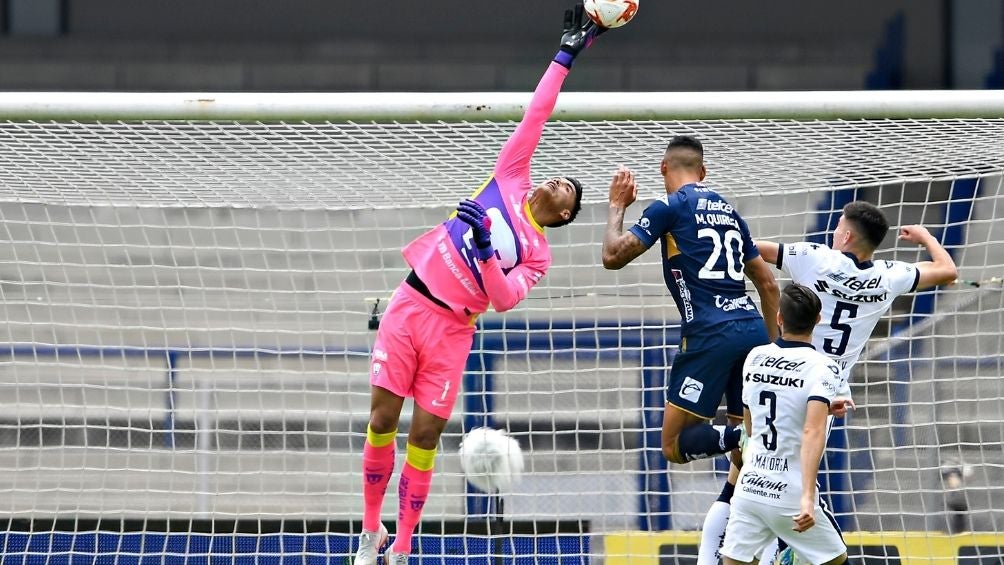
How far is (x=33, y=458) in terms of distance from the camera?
1097 cm

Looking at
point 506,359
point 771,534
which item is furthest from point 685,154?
point 506,359

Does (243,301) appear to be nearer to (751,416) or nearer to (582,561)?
(582,561)

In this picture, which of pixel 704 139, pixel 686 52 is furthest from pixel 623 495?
pixel 686 52

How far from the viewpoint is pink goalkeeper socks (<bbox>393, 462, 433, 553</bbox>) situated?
5.47 meters

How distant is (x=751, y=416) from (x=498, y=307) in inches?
45.5

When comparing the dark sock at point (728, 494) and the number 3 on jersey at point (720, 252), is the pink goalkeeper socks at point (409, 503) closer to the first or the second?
the dark sock at point (728, 494)

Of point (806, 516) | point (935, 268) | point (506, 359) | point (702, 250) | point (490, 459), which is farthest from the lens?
point (506, 359)

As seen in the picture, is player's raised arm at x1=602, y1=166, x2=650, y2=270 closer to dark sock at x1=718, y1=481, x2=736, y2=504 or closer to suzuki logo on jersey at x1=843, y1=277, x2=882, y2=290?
suzuki logo on jersey at x1=843, y1=277, x2=882, y2=290

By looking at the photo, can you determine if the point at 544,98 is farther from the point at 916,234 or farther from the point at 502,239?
the point at 916,234


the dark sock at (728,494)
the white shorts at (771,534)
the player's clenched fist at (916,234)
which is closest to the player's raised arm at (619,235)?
the white shorts at (771,534)

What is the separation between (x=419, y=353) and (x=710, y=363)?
1326 millimetres

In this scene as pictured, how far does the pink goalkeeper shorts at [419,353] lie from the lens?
5402 millimetres

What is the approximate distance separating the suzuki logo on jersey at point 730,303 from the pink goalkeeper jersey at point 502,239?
0.82m

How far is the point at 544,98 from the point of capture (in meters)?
5.36
